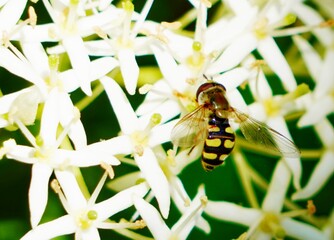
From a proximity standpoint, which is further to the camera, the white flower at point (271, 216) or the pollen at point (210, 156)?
the white flower at point (271, 216)

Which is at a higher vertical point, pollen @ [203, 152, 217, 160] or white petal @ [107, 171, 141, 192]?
white petal @ [107, 171, 141, 192]

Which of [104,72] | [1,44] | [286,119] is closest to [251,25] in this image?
[286,119]

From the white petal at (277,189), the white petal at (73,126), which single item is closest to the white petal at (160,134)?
the white petal at (73,126)

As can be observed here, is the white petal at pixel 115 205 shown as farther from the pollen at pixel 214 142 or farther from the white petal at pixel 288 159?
the white petal at pixel 288 159

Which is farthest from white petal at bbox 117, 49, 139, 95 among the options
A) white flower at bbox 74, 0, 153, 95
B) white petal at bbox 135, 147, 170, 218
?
white petal at bbox 135, 147, 170, 218

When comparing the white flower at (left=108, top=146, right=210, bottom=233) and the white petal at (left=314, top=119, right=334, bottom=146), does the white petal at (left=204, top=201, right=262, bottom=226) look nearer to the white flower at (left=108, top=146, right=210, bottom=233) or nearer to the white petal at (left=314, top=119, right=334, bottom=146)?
the white flower at (left=108, top=146, right=210, bottom=233)

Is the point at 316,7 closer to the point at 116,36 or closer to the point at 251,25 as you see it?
the point at 251,25
